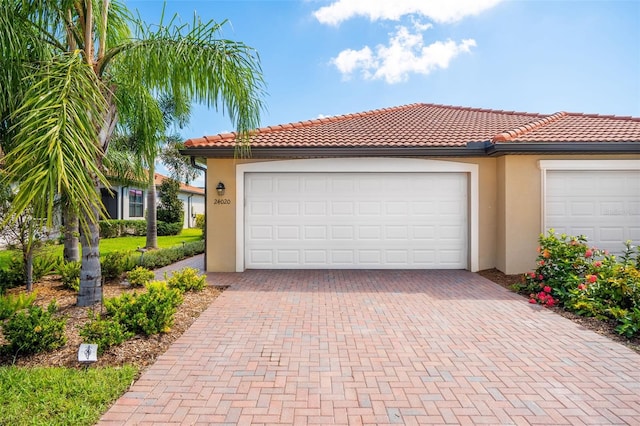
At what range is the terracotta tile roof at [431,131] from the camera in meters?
8.33

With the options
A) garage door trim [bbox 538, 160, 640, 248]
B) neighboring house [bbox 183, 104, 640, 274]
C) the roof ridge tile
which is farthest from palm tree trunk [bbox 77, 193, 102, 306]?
garage door trim [bbox 538, 160, 640, 248]

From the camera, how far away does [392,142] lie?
28.1 ft

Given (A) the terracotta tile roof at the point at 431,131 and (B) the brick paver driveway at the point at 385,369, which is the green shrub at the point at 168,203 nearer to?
(A) the terracotta tile roof at the point at 431,131

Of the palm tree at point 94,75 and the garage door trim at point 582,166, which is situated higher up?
the palm tree at point 94,75

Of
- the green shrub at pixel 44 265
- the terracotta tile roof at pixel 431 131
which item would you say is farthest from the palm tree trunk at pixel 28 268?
the terracotta tile roof at pixel 431 131

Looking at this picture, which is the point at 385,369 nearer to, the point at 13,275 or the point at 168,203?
the point at 13,275

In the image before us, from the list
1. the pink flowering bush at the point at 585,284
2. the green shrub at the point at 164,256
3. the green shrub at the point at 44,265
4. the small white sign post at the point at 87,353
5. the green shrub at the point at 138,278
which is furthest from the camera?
the green shrub at the point at 164,256

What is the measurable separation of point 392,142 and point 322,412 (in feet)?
22.8

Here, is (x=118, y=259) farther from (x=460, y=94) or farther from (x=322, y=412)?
(x=460, y=94)

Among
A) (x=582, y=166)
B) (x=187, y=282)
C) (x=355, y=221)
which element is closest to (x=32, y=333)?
(x=187, y=282)

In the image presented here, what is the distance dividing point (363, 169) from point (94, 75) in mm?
6079

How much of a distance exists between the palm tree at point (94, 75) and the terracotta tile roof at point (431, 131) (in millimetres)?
2081

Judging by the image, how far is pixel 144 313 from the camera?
4391 mm

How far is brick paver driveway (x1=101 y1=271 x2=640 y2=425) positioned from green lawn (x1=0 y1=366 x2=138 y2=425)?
0.15 m
